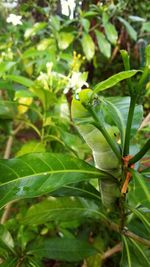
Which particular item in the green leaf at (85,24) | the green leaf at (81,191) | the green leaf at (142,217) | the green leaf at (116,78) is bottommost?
the green leaf at (142,217)

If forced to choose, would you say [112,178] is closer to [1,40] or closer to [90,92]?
[90,92]

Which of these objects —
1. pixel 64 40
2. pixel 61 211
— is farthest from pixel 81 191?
pixel 64 40

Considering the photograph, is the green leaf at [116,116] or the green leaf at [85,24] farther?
the green leaf at [85,24]

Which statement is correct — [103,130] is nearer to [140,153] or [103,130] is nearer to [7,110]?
[140,153]

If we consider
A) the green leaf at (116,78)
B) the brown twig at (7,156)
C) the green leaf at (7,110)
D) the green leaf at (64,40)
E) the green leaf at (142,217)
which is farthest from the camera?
the green leaf at (64,40)

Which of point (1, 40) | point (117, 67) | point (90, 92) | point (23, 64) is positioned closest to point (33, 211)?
point (90, 92)

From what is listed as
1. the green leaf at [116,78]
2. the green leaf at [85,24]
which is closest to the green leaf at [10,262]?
the green leaf at [116,78]

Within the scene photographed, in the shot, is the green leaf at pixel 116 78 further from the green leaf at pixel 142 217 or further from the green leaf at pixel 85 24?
the green leaf at pixel 85 24

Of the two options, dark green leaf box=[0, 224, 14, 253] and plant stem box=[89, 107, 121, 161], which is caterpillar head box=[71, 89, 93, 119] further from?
dark green leaf box=[0, 224, 14, 253]
